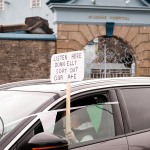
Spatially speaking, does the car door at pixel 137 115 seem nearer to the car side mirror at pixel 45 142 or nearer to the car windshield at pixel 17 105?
the car windshield at pixel 17 105

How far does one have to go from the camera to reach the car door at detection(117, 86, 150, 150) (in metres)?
4.06

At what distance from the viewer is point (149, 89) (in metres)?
4.56

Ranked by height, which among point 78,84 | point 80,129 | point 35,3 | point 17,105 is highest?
point 35,3

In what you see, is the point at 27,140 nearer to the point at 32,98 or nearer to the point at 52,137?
the point at 52,137

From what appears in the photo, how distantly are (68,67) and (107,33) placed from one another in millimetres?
11714

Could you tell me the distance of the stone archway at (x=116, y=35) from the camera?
1552 cm

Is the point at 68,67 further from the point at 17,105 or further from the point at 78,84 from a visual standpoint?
the point at 17,105

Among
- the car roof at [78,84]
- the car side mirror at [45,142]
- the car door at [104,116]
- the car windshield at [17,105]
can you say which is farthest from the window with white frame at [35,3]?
the car side mirror at [45,142]

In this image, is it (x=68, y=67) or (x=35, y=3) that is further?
(x=35, y=3)

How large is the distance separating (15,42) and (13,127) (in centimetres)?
1166

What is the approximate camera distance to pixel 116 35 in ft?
52.5

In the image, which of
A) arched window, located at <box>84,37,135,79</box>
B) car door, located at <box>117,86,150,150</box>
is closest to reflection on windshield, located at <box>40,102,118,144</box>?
car door, located at <box>117,86,150,150</box>

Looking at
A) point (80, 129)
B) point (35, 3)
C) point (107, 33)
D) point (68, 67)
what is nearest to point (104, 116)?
point (80, 129)

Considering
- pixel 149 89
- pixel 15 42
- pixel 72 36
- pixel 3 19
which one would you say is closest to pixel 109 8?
pixel 72 36
